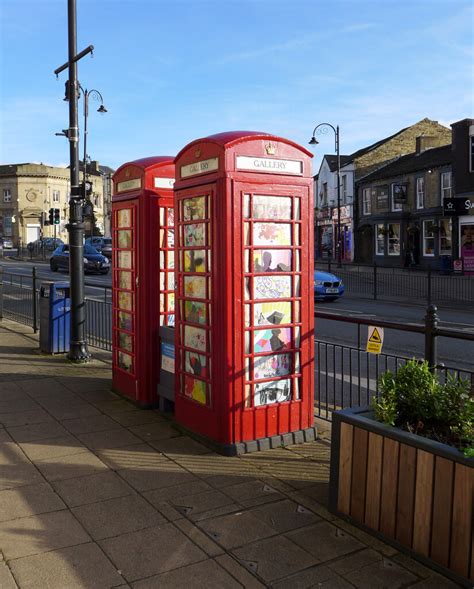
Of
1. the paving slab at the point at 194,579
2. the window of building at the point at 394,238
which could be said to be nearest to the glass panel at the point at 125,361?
the paving slab at the point at 194,579

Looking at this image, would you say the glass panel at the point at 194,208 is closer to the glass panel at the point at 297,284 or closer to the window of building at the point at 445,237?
the glass panel at the point at 297,284

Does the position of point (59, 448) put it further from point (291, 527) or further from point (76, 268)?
point (76, 268)

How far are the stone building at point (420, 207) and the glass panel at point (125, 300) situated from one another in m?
25.4

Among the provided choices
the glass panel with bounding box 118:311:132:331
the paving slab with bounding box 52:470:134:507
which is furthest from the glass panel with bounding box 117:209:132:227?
the paving slab with bounding box 52:470:134:507

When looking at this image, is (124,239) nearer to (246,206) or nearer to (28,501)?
(246,206)

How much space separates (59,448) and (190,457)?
1.28 metres

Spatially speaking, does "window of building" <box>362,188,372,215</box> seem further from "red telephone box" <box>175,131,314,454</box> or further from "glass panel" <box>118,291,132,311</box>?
"red telephone box" <box>175,131,314,454</box>

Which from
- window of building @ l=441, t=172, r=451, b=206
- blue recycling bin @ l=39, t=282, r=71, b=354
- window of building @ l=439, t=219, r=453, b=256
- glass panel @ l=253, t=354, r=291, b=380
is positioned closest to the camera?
glass panel @ l=253, t=354, r=291, b=380

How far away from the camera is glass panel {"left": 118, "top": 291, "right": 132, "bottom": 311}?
7.46 m

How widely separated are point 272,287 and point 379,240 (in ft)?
118

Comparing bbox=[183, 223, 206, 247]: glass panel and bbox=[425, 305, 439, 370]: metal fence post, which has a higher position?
bbox=[183, 223, 206, 247]: glass panel

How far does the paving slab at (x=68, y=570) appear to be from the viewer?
3432 millimetres

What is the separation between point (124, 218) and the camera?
741 cm

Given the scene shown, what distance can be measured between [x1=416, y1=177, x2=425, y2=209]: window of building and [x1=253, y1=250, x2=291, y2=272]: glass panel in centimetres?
3205
